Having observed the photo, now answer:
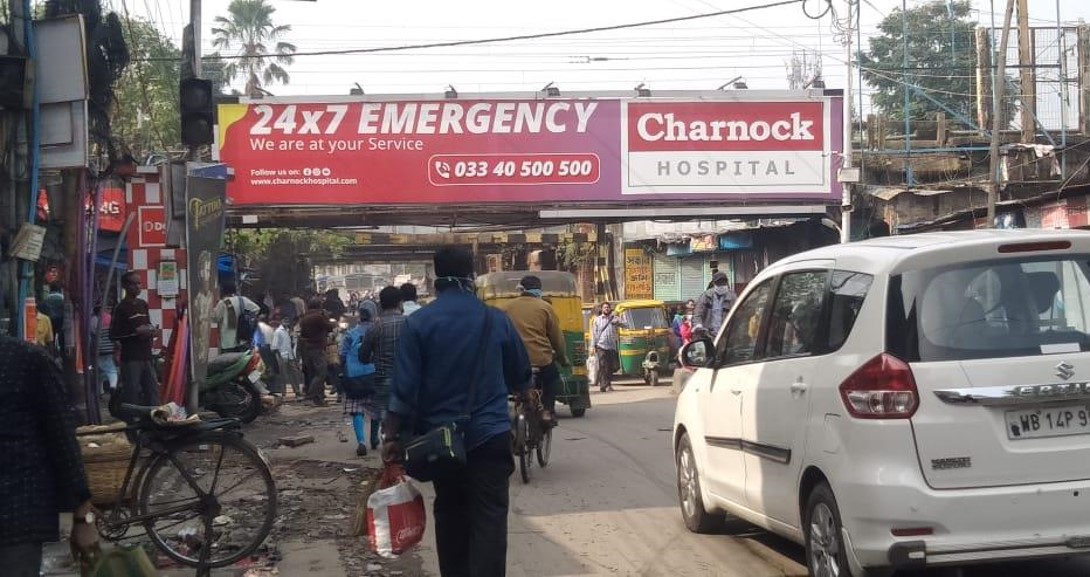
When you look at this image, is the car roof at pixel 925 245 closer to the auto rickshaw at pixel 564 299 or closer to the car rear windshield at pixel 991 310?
the car rear windshield at pixel 991 310

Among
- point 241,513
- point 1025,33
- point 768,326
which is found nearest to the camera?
point 768,326

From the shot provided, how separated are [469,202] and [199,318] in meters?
13.2

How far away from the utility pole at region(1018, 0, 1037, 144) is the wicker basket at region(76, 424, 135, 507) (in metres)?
26.3

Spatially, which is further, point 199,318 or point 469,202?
point 469,202

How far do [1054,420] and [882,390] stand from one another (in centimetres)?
75

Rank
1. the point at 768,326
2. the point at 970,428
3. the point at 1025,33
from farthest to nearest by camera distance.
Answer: the point at 1025,33, the point at 768,326, the point at 970,428

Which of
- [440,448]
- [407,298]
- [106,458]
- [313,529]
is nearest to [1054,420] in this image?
[440,448]

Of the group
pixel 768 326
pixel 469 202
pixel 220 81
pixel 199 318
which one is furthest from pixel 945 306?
pixel 220 81

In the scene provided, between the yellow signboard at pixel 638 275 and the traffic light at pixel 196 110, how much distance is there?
24.6 meters

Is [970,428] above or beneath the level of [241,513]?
above

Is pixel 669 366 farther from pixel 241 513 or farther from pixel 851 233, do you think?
pixel 241 513

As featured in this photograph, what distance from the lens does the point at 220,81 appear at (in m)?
54.1

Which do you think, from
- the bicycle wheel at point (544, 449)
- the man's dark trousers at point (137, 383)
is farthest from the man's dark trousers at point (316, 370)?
the bicycle wheel at point (544, 449)

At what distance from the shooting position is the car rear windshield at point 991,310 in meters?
5.38
